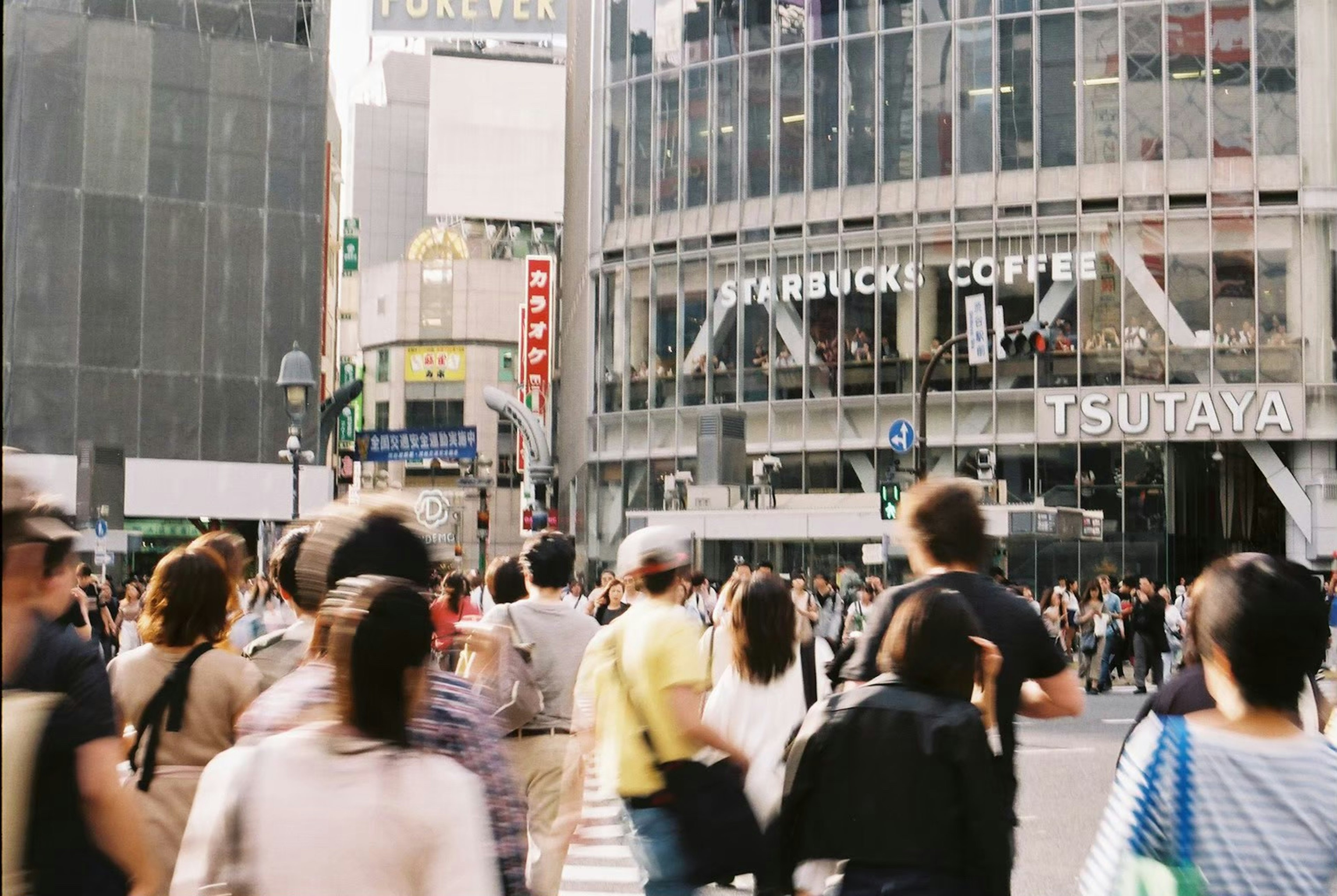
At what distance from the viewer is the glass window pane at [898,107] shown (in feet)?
141

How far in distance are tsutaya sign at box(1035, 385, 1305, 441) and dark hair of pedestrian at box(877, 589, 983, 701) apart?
37074 mm

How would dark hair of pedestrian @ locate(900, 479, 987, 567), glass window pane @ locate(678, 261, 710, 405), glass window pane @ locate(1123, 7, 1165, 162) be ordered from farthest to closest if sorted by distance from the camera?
glass window pane @ locate(678, 261, 710, 405) < glass window pane @ locate(1123, 7, 1165, 162) < dark hair of pedestrian @ locate(900, 479, 987, 567)

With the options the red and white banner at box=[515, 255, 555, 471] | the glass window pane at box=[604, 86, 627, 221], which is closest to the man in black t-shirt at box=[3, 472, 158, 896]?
the glass window pane at box=[604, 86, 627, 221]

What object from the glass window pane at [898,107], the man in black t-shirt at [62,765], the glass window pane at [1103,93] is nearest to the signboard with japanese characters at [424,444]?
the glass window pane at [898,107]

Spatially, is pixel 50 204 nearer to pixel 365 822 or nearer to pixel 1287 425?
pixel 1287 425

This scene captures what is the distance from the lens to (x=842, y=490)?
43.6 metres

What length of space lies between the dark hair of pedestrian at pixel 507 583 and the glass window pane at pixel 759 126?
3757 centimetres

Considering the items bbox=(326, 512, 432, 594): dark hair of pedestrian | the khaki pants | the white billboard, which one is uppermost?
the white billboard

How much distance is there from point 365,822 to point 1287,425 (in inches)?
1534

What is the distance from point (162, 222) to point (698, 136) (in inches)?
659

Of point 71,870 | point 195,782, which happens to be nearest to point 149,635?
point 195,782

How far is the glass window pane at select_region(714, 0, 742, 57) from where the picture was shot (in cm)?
4591

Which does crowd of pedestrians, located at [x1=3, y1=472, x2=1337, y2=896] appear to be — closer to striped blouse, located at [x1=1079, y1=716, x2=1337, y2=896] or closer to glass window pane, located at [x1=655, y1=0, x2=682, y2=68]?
striped blouse, located at [x1=1079, y1=716, x2=1337, y2=896]

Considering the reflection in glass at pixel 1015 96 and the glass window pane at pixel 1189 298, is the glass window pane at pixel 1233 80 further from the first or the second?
the reflection in glass at pixel 1015 96
